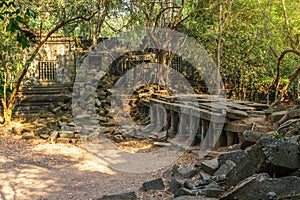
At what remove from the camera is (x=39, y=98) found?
15398 mm

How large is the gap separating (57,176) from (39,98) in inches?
316

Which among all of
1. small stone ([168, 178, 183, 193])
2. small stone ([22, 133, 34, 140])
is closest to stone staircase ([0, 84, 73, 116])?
small stone ([22, 133, 34, 140])

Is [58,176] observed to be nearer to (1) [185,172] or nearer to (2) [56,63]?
(1) [185,172]

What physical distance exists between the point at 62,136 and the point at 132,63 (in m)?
6.48

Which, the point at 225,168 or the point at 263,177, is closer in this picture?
the point at 263,177

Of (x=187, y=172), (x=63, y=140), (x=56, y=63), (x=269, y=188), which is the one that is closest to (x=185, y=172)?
(x=187, y=172)

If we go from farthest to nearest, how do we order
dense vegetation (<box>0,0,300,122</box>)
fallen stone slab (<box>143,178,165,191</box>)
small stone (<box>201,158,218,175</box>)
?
→ dense vegetation (<box>0,0,300,122</box>) < fallen stone slab (<box>143,178,165,191</box>) < small stone (<box>201,158,218,175</box>)

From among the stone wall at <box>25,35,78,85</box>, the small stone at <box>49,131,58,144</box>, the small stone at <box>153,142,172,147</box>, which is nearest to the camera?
the small stone at <box>153,142,172,147</box>

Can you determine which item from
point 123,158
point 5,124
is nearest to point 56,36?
point 5,124

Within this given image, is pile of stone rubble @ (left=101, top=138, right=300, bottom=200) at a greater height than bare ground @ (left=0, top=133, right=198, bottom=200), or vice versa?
pile of stone rubble @ (left=101, top=138, right=300, bottom=200)

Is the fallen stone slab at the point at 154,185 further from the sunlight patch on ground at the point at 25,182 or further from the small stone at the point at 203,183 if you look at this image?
the sunlight patch on ground at the point at 25,182

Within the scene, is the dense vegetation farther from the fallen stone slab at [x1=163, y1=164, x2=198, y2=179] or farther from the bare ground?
the fallen stone slab at [x1=163, y1=164, x2=198, y2=179]

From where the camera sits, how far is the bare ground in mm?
6824

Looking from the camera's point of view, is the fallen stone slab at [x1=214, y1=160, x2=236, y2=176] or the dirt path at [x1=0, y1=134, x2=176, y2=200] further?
the dirt path at [x1=0, y1=134, x2=176, y2=200]
